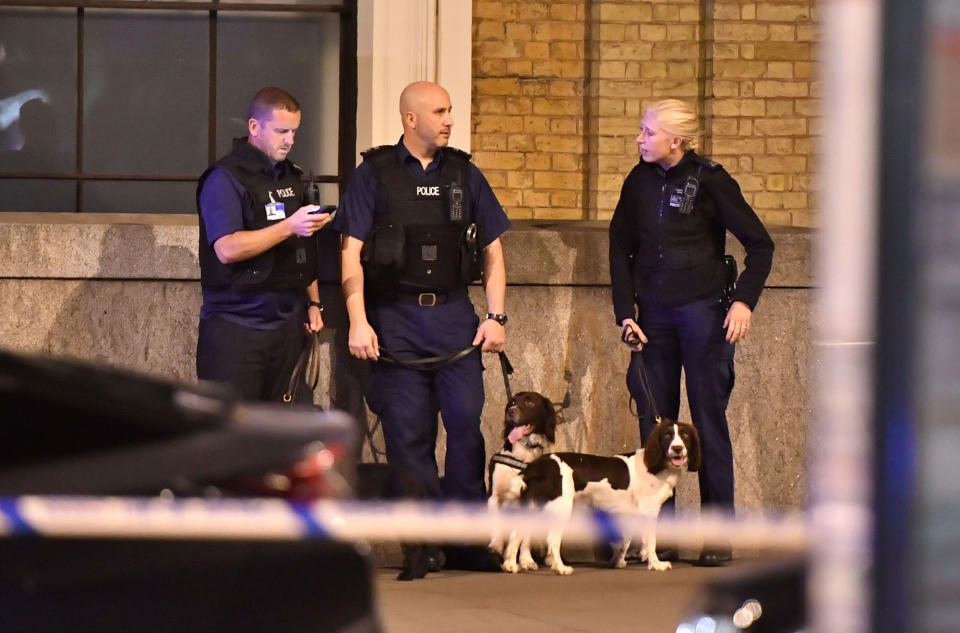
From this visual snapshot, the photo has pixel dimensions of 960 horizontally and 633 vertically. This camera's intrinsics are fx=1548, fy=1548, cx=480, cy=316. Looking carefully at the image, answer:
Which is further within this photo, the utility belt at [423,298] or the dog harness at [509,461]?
the dog harness at [509,461]

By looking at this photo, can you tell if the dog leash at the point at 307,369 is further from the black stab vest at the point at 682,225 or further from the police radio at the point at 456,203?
the black stab vest at the point at 682,225

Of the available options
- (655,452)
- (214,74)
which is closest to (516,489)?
(655,452)

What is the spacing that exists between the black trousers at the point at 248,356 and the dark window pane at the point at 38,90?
114 inches

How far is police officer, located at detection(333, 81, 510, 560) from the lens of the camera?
6.46 m

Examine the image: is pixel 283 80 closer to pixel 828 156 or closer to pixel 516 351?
pixel 516 351

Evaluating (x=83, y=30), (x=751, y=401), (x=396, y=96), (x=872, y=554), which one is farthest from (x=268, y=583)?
(x=83, y=30)

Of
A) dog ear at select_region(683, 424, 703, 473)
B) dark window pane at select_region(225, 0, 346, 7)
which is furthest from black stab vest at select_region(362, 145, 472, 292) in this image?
dark window pane at select_region(225, 0, 346, 7)

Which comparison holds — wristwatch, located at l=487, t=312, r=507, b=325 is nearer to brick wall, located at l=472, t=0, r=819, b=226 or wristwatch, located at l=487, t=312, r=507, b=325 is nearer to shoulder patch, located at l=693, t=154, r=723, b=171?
shoulder patch, located at l=693, t=154, r=723, b=171

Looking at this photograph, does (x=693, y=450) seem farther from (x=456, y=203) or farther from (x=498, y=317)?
(x=456, y=203)

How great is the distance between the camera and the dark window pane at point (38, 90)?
8.71 m

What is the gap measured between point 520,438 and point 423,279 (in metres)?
0.84

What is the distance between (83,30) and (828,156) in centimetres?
795

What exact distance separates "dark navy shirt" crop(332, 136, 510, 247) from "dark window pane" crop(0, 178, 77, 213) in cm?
280

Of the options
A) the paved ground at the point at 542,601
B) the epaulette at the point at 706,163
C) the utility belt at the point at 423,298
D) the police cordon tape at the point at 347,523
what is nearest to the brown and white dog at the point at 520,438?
the paved ground at the point at 542,601
